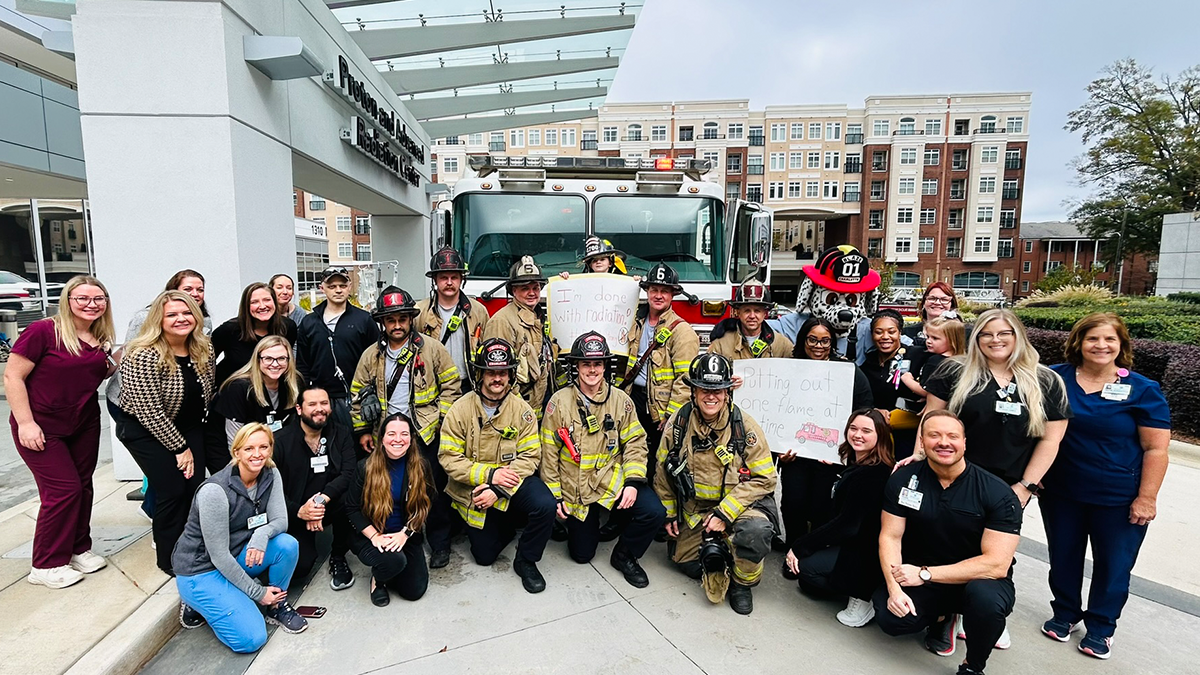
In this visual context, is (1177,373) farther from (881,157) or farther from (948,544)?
(881,157)

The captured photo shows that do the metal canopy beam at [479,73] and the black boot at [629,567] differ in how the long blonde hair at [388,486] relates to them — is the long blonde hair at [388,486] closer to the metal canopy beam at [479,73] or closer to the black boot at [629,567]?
the black boot at [629,567]

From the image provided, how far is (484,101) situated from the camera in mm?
13672

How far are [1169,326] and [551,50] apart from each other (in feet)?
36.7

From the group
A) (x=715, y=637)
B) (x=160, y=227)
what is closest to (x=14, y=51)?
(x=160, y=227)

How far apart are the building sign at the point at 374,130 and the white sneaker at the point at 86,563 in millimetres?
6080

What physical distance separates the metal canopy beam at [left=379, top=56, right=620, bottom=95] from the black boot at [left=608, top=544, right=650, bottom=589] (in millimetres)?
10367

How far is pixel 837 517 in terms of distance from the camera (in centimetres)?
351

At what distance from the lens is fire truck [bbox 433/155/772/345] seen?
5.88 m

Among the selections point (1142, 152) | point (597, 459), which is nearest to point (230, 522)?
point (597, 459)

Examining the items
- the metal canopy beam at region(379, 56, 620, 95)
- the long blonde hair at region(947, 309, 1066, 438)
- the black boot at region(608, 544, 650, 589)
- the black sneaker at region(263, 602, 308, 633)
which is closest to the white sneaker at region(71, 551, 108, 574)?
the black sneaker at region(263, 602, 308, 633)

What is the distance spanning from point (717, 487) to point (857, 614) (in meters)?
1.03

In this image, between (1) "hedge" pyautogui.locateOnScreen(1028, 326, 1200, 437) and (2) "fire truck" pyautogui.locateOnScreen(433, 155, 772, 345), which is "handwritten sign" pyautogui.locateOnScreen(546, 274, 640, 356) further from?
(1) "hedge" pyautogui.locateOnScreen(1028, 326, 1200, 437)

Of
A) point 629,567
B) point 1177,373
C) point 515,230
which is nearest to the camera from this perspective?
point 629,567

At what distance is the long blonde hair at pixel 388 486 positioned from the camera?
3.48 metres
